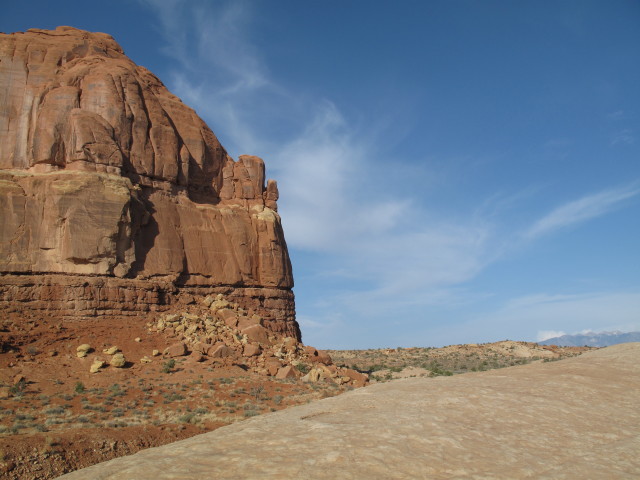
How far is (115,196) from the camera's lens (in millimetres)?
30250

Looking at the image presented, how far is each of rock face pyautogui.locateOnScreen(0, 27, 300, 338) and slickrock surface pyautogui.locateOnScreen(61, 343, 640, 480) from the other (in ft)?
88.9

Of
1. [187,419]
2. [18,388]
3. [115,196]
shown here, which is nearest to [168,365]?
[18,388]

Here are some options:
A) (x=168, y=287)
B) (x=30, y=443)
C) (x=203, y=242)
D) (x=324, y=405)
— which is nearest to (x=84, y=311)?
(x=168, y=287)

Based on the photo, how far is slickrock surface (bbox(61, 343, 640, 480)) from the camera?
150 inches

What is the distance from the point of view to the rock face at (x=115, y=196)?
28609 mm

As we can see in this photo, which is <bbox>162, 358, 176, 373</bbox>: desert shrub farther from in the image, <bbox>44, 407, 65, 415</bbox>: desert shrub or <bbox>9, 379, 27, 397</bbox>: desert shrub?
<bbox>44, 407, 65, 415</bbox>: desert shrub

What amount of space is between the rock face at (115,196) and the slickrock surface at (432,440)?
27.1m

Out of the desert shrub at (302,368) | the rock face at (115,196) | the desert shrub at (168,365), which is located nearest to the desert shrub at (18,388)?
the desert shrub at (168,365)

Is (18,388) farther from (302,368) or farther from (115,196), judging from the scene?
(302,368)

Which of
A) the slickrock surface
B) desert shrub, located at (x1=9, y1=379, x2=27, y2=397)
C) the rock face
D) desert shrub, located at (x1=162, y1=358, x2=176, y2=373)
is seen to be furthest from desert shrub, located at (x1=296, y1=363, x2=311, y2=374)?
the slickrock surface

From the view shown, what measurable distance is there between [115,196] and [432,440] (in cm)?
3008

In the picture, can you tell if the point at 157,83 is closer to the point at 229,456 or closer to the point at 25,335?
the point at 25,335

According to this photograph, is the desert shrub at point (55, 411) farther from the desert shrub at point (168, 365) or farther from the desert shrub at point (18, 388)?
the desert shrub at point (168, 365)

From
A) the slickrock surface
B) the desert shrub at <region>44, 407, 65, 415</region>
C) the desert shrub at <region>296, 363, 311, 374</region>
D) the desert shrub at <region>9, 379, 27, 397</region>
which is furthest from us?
the desert shrub at <region>296, 363, 311, 374</region>
